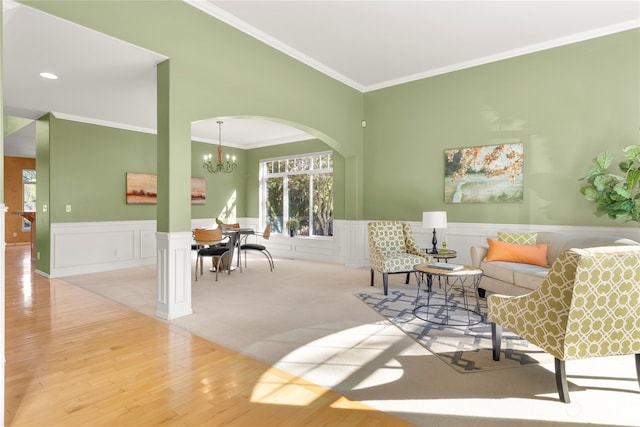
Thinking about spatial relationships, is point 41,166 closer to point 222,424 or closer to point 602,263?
point 222,424

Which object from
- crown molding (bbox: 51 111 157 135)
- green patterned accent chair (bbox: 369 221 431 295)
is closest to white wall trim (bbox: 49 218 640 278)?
green patterned accent chair (bbox: 369 221 431 295)

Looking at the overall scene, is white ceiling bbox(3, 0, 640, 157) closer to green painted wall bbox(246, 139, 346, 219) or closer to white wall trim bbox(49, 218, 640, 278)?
green painted wall bbox(246, 139, 346, 219)

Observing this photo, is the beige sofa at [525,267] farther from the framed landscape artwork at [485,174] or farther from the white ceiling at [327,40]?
the white ceiling at [327,40]

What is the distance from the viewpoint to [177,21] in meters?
3.91

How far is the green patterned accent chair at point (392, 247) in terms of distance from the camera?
4984 mm

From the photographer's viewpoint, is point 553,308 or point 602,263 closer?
point 602,263

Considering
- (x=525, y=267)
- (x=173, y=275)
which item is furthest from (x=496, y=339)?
(x=173, y=275)

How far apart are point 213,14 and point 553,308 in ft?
15.0

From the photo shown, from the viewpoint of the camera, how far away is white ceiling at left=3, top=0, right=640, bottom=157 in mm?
3799

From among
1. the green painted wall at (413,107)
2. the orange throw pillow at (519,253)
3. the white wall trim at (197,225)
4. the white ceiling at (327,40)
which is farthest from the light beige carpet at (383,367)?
the white ceiling at (327,40)

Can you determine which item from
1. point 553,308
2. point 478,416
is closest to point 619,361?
point 553,308

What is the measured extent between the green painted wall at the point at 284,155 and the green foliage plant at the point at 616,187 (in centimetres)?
433

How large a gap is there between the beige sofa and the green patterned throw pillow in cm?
10

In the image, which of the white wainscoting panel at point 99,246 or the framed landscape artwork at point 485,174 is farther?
the white wainscoting panel at point 99,246
